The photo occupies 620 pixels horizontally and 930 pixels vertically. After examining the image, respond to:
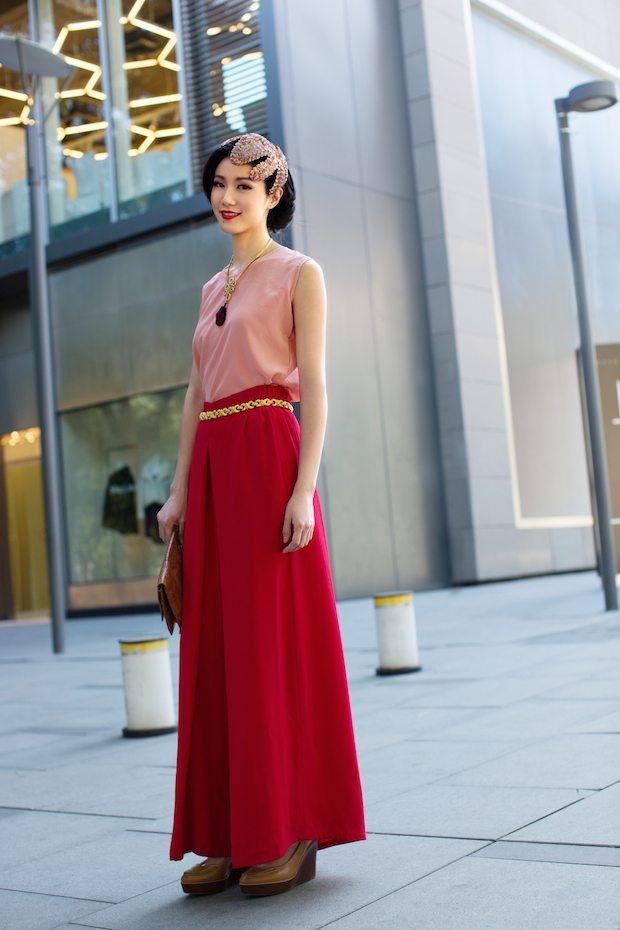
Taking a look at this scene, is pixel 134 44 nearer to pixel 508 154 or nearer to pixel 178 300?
pixel 178 300

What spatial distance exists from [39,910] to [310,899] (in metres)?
0.79

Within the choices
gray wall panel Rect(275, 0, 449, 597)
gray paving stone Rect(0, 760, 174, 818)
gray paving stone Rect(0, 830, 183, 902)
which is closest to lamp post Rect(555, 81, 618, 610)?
gray wall panel Rect(275, 0, 449, 597)

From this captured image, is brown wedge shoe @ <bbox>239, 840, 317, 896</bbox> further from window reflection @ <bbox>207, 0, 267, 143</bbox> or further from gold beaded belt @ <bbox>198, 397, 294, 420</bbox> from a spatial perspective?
window reflection @ <bbox>207, 0, 267, 143</bbox>

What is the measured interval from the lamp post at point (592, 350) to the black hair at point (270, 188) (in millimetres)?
8560

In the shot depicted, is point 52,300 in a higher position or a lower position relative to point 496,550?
higher

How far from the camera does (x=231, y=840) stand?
3.23 m

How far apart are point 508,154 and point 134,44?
6778 mm

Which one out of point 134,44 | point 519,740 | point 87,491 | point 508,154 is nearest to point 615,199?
point 508,154

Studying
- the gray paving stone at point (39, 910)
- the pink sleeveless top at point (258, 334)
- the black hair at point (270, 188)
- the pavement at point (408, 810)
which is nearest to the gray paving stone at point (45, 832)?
the pavement at point (408, 810)

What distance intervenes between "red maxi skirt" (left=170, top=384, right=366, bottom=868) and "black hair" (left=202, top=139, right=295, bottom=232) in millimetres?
604

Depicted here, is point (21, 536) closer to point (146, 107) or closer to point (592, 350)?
point (146, 107)

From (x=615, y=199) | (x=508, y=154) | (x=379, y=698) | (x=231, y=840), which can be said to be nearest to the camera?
(x=231, y=840)

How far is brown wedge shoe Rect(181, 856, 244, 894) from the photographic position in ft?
10.9

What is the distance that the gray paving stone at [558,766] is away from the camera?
431 centimetres
